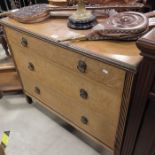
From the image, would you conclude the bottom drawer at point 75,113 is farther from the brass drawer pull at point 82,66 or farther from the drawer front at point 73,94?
the brass drawer pull at point 82,66

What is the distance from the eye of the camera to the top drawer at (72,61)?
83 centimetres

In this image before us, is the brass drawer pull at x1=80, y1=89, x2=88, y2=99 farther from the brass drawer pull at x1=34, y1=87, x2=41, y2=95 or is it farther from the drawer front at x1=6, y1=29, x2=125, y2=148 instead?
the brass drawer pull at x1=34, y1=87, x2=41, y2=95

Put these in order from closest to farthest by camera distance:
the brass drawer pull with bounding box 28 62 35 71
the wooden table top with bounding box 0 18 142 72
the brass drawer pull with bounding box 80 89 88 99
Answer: the wooden table top with bounding box 0 18 142 72, the brass drawer pull with bounding box 80 89 88 99, the brass drawer pull with bounding box 28 62 35 71

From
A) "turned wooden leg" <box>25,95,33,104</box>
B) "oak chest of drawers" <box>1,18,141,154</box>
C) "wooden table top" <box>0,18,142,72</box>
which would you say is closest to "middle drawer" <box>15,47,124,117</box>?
"oak chest of drawers" <box>1,18,141,154</box>

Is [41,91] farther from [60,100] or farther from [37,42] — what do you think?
[37,42]

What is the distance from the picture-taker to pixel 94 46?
851 mm

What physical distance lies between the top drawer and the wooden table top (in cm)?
4

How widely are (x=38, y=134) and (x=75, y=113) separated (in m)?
0.43

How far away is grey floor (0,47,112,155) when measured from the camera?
1.37m

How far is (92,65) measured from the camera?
869mm

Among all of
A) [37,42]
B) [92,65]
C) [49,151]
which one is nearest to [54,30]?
[37,42]

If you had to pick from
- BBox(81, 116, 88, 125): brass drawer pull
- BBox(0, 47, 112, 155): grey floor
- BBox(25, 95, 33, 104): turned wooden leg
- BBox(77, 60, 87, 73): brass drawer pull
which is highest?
BBox(77, 60, 87, 73): brass drawer pull

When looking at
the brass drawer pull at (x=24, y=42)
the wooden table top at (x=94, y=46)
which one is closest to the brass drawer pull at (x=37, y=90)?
the brass drawer pull at (x=24, y=42)

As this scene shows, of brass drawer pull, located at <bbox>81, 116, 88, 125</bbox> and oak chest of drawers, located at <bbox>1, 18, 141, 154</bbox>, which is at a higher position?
oak chest of drawers, located at <bbox>1, 18, 141, 154</bbox>
